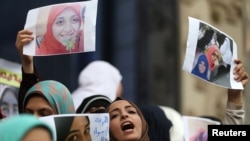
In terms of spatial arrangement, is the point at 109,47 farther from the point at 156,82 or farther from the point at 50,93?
the point at 50,93

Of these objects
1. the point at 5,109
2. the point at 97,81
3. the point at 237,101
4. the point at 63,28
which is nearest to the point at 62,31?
the point at 63,28

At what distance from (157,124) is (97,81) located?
3.82 feet

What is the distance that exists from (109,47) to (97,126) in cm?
360

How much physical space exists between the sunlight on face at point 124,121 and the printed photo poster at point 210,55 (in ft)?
1.14

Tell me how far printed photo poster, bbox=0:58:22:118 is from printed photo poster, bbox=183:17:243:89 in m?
0.97

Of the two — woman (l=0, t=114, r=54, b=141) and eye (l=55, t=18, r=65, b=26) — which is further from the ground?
eye (l=55, t=18, r=65, b=26)

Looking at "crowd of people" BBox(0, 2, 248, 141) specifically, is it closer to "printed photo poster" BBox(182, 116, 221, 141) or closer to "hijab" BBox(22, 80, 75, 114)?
"hijab" BBox(22, 80, 75, 114)

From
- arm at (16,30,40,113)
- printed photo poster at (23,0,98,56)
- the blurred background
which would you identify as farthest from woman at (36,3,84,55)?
the blurred background

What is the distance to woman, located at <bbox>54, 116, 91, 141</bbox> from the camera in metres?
3.18

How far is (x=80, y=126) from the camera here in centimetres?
324

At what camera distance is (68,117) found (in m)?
3.21

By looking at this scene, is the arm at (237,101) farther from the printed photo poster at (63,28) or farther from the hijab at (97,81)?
the hijab at (97,81)

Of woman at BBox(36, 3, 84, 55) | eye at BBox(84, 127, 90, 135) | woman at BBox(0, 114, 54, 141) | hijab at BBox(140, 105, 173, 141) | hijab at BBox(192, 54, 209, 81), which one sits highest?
woman at BBox(36, 3, 84, 55)

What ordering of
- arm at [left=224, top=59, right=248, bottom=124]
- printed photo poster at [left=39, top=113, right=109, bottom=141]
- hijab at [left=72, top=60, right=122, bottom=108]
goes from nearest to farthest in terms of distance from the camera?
printed photo poster at [left=39, top=113, right=109, bottom=141], arm at [left=224, top=59, right=248, bottom=124], hijab at [left=72, top=60, right=122, bottom=108]
